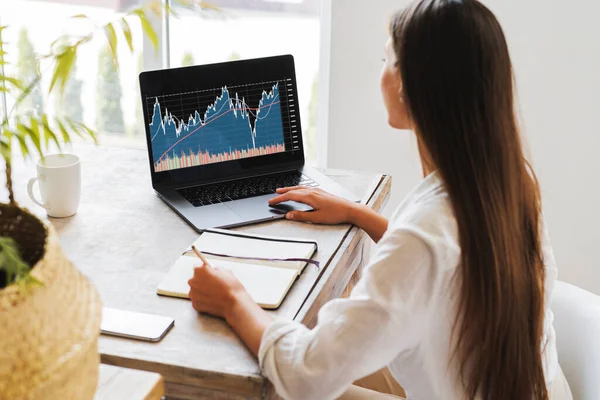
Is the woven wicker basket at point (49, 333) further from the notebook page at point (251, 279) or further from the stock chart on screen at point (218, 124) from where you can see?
the stock chart on screen at point (218, 124)

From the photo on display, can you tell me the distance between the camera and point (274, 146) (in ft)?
5.38

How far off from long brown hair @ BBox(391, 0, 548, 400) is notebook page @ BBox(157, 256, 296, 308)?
0.91ft

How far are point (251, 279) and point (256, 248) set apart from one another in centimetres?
11

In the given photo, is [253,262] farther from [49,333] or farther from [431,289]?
[49,333]

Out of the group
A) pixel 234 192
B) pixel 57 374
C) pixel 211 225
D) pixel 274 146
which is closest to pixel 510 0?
pixel 274 146

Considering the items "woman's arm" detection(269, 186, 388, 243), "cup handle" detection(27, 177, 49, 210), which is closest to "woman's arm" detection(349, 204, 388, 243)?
"woman's arm" detection(269, 186, 388, 243)

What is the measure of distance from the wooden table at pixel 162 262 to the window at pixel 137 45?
87 cm

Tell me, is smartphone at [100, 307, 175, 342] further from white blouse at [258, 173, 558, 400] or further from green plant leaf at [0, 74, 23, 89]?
green plant leaf at [0, 74, 23, 89]

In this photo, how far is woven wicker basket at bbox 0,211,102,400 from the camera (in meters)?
0.68

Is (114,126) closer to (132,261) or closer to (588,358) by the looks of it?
(132,261)

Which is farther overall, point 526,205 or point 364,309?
point 526,205

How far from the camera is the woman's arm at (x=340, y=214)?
142 cm

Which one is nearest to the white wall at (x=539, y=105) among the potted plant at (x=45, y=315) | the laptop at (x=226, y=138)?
the laptop at (x=226, y=138)

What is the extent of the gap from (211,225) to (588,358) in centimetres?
68
